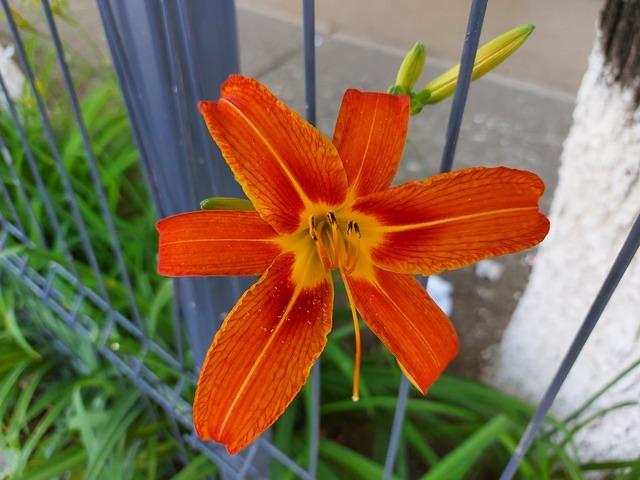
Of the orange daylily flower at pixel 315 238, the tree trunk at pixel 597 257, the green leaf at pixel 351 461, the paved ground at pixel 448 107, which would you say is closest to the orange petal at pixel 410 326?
the orange daylily flower at pixel 315 238

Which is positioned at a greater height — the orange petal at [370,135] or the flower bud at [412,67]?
the flower bud at [412,67]

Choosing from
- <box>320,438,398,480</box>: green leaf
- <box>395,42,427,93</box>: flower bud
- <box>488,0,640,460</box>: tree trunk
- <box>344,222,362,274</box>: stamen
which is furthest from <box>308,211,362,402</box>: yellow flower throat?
<box>320,438,398,480</box>: green leaf

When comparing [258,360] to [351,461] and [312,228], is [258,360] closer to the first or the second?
[312,228]

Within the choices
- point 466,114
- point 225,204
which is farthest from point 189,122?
point 466,114

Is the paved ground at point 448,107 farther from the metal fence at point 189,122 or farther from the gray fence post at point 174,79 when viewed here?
the gray fence post at point 174,79

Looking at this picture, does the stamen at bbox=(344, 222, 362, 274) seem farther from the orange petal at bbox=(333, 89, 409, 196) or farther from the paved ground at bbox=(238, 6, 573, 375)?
the paved ground at bbox=(238, 6, 573, 375)

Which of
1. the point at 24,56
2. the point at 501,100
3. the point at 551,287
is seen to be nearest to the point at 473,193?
the point at 24,56
